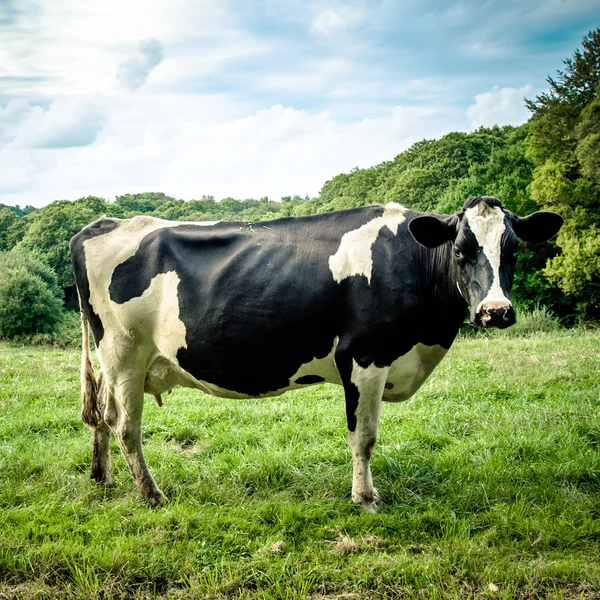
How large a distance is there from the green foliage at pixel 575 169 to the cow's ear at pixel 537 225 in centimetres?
2325

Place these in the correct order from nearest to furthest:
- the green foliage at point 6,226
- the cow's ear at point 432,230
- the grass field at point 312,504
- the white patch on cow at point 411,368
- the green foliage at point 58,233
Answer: the grass field at point 312,504, the cow's ear at point 432,230, the white patch on cow at point 411,368, the green foliage at point 58,233, the green foliage at point 6,226

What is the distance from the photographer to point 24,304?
125 feet

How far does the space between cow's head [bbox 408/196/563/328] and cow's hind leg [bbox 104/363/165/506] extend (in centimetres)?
292

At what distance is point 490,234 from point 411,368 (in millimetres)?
1378

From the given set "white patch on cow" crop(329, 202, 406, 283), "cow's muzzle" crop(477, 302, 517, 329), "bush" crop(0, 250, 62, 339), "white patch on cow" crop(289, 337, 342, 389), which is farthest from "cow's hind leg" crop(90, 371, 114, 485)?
"bush" crop(0, 250, 62, 339)

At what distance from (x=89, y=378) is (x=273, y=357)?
80.7 inches

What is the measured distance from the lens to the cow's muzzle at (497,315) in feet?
13.0

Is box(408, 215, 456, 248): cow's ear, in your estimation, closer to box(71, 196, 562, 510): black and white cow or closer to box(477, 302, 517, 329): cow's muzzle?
box(71, 196, 562, 510): black and white cow

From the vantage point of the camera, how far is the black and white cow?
461cm

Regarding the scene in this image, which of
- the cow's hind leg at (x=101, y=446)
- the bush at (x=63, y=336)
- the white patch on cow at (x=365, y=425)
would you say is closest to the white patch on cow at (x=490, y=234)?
the white patch on cow at (x=365, y=425)

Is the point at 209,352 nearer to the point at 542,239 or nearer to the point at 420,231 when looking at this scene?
the point at 420,231

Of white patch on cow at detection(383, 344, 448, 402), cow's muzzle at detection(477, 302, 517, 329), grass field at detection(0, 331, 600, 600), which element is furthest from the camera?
white patch on cow at detection(383, 344, 448, 402)

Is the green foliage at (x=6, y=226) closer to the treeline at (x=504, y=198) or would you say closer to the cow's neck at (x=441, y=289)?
the treeline at (x=504, y=198)

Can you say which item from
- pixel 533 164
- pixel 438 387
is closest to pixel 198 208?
pixel 533 164
